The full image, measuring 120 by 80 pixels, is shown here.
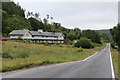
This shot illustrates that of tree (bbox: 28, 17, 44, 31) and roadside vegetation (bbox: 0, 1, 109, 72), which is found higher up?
tree (bbox: 28, 17, 44, 31)

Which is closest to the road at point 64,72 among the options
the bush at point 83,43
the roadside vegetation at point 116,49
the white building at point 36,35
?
the roadside vegetation at point 116,49

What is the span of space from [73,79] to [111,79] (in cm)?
223

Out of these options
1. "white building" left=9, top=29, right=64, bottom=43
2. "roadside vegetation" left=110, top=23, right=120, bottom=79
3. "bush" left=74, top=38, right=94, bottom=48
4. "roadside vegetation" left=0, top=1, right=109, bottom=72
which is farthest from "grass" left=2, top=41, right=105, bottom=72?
"white building" left=9, top=29, right=64, bottom=43

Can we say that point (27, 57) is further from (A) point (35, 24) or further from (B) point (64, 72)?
(A) point (35, 24)

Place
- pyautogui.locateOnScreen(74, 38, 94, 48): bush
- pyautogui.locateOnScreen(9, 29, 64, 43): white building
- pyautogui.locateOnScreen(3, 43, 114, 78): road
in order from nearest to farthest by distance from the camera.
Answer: pyautogui.locateOnScreen(3, 43, 114, 78): road, pyautogui.locateOnScreen(74, 38, 94, 48): bush, pyautogui.locateOnScreen(9, 29, 64, 43): white building

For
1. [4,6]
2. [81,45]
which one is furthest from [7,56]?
[4,6]

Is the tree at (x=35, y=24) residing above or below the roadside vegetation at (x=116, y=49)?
above

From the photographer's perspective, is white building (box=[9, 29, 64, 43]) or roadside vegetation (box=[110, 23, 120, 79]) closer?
roadside vegetation (box=[110, 23, 120, 79])

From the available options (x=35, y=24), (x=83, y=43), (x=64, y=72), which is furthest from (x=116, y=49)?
(x=64, y=72)

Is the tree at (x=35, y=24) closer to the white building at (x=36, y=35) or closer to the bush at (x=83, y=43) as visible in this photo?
the white building at (x=36, y=35)

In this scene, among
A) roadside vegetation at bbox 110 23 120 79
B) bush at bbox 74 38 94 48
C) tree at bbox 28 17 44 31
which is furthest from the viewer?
tree at bbox 28 17 44 31

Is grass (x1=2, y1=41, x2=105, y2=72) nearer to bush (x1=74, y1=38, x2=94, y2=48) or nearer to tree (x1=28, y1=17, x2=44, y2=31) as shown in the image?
bush (x1=74, y1=38, x2=94, y2=48)

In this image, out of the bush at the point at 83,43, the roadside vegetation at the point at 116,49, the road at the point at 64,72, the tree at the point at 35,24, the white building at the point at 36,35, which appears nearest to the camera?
the road at the point at 64,72

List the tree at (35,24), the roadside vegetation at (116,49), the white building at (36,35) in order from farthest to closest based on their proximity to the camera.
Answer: the tree at (35,24) < the white building at (36,35) < the roadside vegetation at (116,49)
